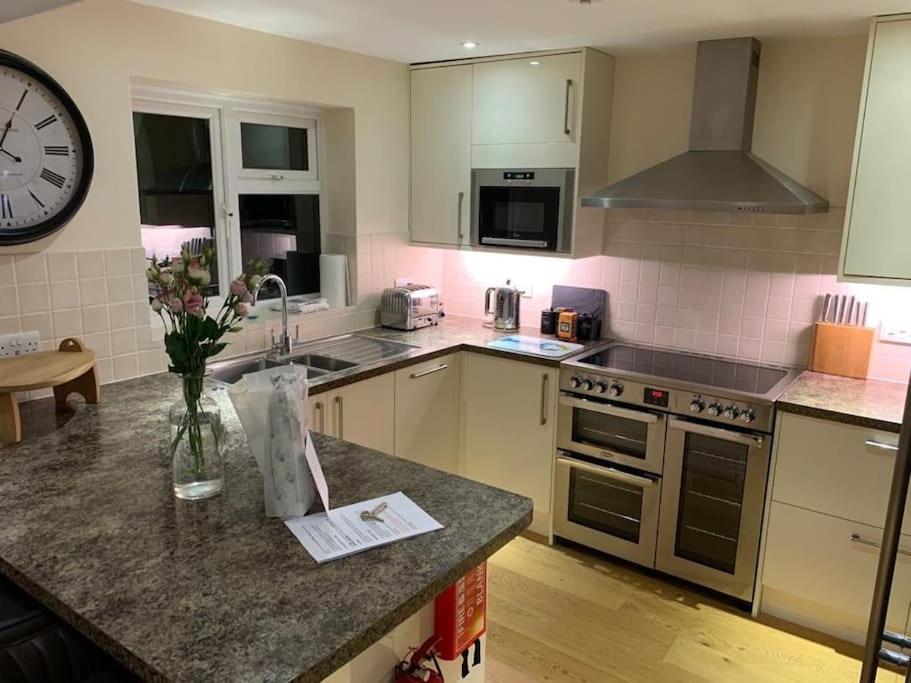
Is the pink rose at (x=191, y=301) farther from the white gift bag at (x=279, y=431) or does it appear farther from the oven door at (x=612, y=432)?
the oven door at (x=612, y=432)

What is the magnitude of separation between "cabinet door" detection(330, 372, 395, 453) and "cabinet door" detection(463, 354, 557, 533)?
49 centimetres

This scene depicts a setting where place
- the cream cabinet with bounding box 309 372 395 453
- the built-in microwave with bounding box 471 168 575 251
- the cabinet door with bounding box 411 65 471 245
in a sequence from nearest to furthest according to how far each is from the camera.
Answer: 1. the cream cabinet with bounding box 309 372 395 453
2. the built-in microwave with bounding box 471 168 575 251
3. the cabinet door with bounding box 411 65 471 245

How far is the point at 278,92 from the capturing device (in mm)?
3117

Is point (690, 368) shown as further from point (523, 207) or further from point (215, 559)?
point (215, 559)

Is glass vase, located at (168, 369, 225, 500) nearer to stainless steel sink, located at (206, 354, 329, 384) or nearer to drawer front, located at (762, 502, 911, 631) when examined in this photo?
stainless steel sink, located at (206, 354, 329, 384)

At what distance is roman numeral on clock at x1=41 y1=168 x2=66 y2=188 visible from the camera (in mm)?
2330

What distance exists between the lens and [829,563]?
267cm

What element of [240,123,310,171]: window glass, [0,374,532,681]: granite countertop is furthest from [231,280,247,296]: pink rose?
[240,123,310,171]: window glass

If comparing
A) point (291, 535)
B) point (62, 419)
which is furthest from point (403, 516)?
point (62, 419)

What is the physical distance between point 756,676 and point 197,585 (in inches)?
83.2

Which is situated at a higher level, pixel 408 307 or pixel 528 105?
pixel 528 105

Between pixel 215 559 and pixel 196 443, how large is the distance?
314 millimetres

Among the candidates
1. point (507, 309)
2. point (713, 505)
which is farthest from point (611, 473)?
point (507, 309)

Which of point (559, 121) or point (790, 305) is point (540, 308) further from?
point (790, 305)
